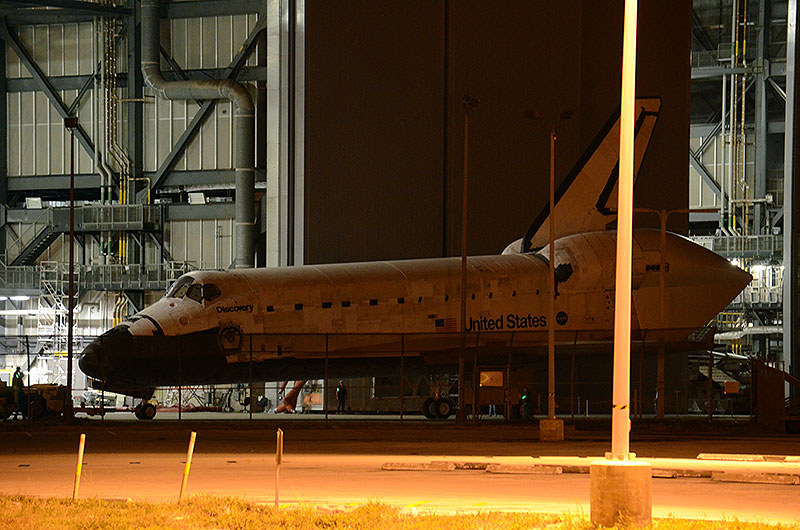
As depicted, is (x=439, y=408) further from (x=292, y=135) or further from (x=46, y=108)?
(x=46, y=108)

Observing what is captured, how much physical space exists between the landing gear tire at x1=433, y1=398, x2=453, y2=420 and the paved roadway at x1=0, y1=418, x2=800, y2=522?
455 centimetres

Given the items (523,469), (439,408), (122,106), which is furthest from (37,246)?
(523,469)

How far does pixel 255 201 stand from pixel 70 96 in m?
12.0

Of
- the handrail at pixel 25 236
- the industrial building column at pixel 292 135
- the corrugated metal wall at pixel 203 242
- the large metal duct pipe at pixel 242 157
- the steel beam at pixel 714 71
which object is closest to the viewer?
the industrial building column at pixel 292 135

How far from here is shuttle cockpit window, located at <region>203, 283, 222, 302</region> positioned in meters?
32.9

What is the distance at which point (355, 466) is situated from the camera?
18.9 meters

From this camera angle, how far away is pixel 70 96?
59.1 meters

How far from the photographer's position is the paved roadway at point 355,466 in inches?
550

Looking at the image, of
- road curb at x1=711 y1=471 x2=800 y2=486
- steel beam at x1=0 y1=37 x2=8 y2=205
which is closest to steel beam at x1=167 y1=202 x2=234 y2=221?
steel beam at x1=0 y1=37 x2=8 y2=205

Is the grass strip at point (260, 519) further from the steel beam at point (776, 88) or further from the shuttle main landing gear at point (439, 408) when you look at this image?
the steel beam at point (776, 88)

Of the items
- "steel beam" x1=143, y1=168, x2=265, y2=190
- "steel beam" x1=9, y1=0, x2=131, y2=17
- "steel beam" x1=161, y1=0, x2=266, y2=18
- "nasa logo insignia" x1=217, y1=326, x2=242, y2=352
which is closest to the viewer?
"nasa logo insignia" x1=217, y1=326, x2=242, y2=352

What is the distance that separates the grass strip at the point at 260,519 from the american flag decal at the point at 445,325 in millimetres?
22832

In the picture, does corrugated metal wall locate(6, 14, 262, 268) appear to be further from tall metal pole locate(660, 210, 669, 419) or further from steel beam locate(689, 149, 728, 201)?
tall metal pole locate(660, 210, 669, 419)

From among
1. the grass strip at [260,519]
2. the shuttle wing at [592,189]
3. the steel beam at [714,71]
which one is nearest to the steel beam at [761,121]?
the steel beam at [714,71]
